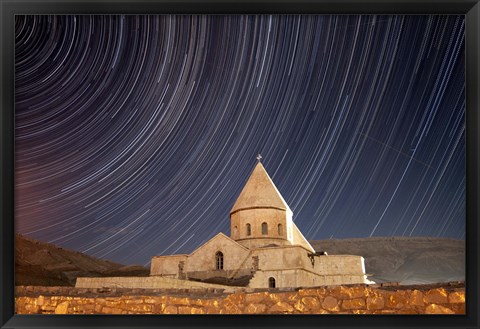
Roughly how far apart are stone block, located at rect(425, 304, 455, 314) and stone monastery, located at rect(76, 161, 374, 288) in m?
0.55

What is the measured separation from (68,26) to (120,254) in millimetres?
2074

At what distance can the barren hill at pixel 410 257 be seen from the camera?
5930 millimetres

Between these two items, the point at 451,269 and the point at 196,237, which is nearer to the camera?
the point at 451,269

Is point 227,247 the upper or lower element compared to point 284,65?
lower

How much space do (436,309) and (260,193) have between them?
1796 mm

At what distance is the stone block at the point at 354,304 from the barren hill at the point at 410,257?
227mm

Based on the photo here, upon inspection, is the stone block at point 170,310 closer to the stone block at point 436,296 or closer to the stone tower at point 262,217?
the stone tower at point 262,217

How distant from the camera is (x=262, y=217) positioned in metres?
6.61

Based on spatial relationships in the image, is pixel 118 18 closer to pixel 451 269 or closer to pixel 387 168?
pixel 387 168

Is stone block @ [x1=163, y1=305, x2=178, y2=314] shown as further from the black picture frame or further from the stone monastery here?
the stone monastery

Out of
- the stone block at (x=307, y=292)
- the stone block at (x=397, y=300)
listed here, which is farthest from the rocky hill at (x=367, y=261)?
the stone block at (x=307, y=292)

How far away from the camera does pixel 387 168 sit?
620 centimetres

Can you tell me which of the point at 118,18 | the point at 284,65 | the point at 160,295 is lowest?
the point at 160,295

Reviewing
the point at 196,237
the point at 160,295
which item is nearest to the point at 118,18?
the point at 196,237
